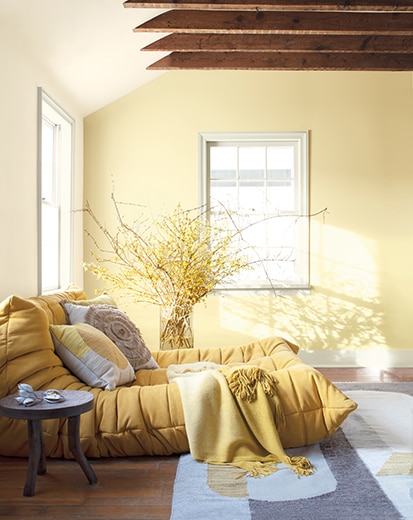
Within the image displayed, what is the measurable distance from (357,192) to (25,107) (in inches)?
133

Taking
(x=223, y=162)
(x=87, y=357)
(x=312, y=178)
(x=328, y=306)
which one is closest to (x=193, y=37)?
(x=223, y=162)

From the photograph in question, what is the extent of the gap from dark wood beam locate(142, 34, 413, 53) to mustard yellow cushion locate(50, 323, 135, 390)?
2.80 m

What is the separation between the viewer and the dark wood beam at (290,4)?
4441mm

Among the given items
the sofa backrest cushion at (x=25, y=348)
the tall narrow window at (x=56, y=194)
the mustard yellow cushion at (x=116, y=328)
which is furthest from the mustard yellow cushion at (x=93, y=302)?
the sofa backrest cushion at (x=25, y=348)

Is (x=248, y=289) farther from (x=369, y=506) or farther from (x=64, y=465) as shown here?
(x=369, y=506)

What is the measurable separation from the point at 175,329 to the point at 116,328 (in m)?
0.95

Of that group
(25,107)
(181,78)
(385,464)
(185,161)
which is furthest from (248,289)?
(385,464)

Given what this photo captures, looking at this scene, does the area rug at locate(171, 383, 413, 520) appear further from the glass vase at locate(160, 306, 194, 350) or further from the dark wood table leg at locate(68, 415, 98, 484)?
the glass vase at locate(160, 306, 194, 350)

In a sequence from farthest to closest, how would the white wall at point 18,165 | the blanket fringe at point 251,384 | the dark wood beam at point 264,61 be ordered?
1. the dark wood beam at point 264,61
2. the white wall at point 18,165
3. the blanket fringe at point 251,384

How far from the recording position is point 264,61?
604 cm

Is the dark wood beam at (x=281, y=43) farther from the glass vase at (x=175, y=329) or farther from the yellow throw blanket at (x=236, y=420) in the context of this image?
the yellow throw blanket at (x=236, y=420)

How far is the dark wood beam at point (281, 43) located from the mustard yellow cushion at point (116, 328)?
2409mm

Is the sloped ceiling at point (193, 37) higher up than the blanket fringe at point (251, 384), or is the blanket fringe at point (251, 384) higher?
the sloped ceiling at point (193, 37)

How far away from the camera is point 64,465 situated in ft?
11.1
